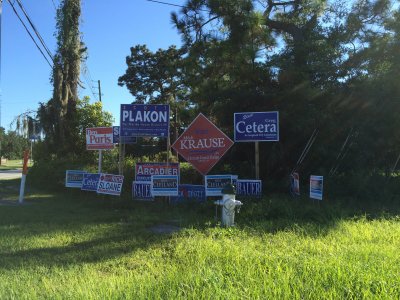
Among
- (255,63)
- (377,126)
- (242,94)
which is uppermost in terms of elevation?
(255,63)

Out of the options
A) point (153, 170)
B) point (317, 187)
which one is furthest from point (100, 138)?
point (317, 187)

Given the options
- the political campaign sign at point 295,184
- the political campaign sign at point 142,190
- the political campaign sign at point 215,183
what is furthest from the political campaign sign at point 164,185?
the political campaign sign at point 295,184

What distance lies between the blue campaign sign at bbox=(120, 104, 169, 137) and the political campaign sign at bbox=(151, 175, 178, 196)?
4.92 feet

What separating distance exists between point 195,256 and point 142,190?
6.30 meters

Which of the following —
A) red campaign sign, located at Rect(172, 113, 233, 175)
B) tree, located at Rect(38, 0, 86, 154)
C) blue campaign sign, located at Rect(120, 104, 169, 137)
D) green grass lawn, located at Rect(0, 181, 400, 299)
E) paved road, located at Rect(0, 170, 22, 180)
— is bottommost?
green grass lawn, located at Rect(0, 181, 400, 299)

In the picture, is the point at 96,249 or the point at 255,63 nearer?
the point at 96,249

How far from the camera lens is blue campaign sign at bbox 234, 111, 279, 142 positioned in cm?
1221

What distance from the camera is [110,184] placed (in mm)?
12648

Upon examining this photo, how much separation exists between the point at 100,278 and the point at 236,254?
1.94 meters

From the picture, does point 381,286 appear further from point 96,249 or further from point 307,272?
point 96,249

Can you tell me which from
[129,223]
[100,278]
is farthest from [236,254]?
[129,223]

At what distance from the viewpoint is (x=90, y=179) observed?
1358cm

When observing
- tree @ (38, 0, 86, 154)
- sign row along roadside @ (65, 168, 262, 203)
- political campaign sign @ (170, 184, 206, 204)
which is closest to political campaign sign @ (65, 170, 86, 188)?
sign row along roadside @ (65, 168, 262, 203)

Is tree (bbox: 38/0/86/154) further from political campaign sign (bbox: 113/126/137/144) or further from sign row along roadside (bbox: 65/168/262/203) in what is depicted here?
sign row along roadside (bbox: 65/168/262/203)
